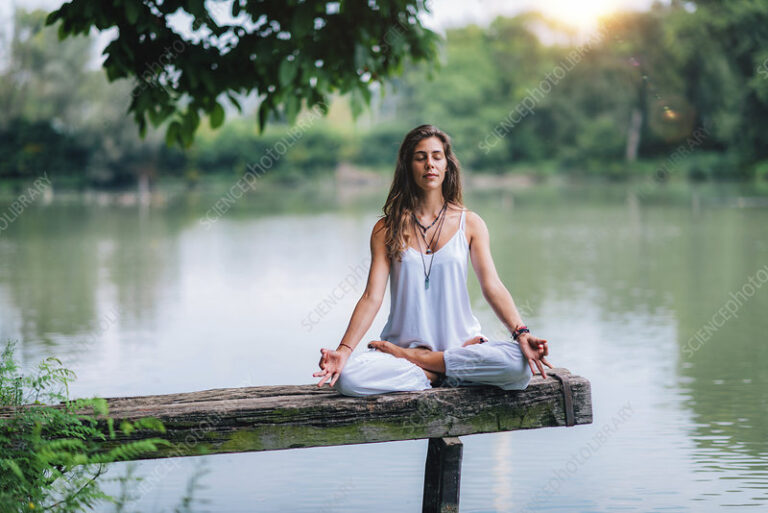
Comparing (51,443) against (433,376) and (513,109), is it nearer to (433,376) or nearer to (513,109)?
(433,376)

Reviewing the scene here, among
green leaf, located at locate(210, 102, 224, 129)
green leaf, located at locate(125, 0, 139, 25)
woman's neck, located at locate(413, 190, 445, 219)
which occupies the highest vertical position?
green leaf, located at locate(125, 0, 139, 25)

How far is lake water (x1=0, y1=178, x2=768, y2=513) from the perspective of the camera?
18.8 ft

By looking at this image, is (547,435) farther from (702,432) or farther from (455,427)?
(455,427)

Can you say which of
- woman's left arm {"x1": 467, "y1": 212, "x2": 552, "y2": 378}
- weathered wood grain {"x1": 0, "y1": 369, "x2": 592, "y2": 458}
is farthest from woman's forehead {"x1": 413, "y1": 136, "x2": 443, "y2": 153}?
weathered wood grain {"x1": 0, "y1": 369, "x2": 592, "y2": 458}

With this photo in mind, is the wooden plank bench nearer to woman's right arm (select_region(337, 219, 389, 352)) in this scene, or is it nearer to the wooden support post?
the wooden support post

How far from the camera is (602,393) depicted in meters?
7.86

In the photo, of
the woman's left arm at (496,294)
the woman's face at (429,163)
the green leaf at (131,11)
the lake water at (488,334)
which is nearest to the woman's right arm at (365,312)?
the woman's face at (429,163)

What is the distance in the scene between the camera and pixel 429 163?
4.37 metres

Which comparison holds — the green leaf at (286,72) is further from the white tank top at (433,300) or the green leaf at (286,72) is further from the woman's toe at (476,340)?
the woman's toe at (476,340)

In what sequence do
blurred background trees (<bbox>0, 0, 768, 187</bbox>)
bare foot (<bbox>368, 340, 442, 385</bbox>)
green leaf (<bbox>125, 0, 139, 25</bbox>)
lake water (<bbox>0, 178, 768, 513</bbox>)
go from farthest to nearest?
blurred background trees (<bbox>0, 0, 768, 187</bbox>), lake water (<bbox>0, 178, 768, 513</bbox>), green leaf (<bbox>125, 0, 139, 25</bbox>), bare foot (<bbox>368, 340, 442, 385</bbox>)

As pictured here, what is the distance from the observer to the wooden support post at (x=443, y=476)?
14.2 feet

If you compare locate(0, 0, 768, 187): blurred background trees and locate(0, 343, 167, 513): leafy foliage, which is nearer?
locate(0, 343, 167, 513): leafy foliage

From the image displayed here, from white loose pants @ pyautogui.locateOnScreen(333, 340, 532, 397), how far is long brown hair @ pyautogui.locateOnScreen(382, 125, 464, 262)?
1.66 ft

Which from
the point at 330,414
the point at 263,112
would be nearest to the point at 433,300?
the point at 330,414
